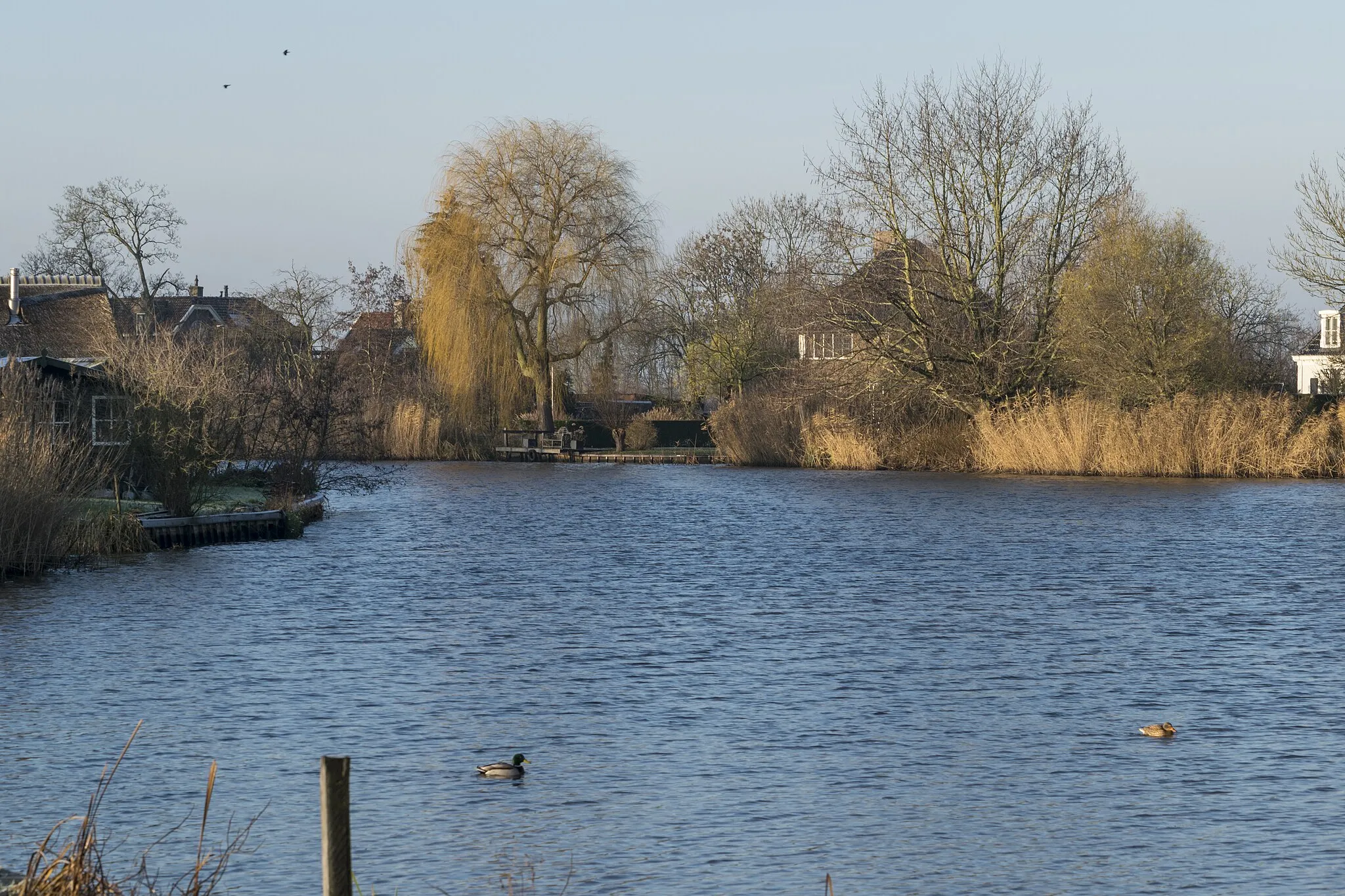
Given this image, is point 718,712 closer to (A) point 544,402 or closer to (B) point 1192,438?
(B) point 1192,438

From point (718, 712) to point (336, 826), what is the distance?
25.1ft

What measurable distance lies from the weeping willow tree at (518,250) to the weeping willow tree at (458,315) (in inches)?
1.5

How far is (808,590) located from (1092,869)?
12.2m

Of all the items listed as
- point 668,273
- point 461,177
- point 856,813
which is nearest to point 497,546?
point 856,813

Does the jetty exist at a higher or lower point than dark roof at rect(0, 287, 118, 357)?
lower

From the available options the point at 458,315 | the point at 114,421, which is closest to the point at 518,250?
the point at 458,315

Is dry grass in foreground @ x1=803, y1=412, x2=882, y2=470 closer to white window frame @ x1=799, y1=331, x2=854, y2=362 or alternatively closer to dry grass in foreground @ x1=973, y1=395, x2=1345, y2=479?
white window frame @ x1=799, y1=331, x2=854, y2=362

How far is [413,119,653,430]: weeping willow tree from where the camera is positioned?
57.6m

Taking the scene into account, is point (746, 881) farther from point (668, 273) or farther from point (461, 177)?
point (668, 273)

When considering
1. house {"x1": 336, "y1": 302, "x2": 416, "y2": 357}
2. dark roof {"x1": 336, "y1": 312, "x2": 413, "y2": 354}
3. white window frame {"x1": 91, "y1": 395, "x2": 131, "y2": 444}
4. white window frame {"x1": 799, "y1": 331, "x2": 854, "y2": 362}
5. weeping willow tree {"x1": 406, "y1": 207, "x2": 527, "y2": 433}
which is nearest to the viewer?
white window frame {"x1": 91, "y1": 395, "x2": 131, "y2": 444}

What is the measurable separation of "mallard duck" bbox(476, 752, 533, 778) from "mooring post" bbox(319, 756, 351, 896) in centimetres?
531

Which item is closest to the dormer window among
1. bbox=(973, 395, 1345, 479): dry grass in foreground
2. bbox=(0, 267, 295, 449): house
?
bbox=(973, 395, 1345, 479): dry grass in foreground

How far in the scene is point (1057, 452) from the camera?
→ 4381 centimetres

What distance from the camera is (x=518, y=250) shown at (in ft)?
191
